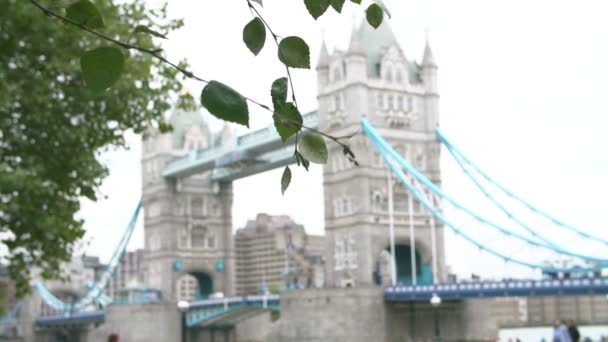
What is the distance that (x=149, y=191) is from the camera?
220 feet

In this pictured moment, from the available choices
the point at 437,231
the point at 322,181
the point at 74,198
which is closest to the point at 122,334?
the point at 322,181

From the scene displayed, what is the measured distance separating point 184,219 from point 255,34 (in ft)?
211

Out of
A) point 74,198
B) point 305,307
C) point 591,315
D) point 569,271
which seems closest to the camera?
point 74,198

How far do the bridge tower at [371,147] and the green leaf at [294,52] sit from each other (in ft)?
150

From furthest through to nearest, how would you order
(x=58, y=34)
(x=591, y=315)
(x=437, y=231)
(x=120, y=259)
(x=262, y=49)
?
(x=591, y=315), (x=120, y=259), (x=437, y=231), (x=58, y=34), (x=262, y=49)

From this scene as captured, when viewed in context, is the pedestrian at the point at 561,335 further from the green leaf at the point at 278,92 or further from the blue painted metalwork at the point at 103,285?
the blue painted metalwork at the point at 103,285

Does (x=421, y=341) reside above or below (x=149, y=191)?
below

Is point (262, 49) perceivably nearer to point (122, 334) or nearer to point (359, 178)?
point (359, 178)

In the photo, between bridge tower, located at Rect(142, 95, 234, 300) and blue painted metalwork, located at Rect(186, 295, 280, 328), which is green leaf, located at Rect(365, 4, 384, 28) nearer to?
blue painted metalwork, located at Rect(186, 295, 280, 328)

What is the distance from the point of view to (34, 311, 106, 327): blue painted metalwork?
228ft

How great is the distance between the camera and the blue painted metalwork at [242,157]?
53.9m

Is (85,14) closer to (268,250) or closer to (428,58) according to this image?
(428,58)

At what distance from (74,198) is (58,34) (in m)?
3.20

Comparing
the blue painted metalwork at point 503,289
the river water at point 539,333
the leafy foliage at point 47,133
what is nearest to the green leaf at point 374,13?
the leafy foliage at point 47,133
